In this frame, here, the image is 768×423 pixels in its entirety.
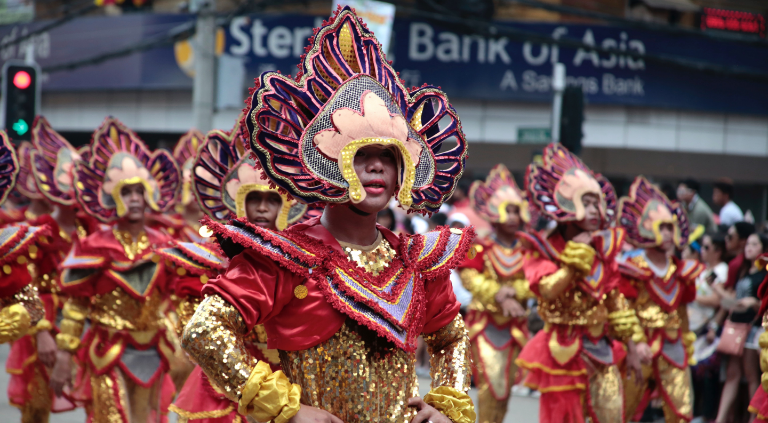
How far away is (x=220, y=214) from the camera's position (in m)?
5.58

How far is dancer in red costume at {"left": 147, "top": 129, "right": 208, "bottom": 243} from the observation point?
7.36 m

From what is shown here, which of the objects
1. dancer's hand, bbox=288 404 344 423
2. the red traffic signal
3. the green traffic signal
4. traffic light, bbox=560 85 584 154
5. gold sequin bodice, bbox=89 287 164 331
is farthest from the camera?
traffic light, bbox=560 85 584 154

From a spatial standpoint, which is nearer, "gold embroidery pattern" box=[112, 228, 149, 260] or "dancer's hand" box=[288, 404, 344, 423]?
"dancer's hand" box=[288, 404, 344, 423]

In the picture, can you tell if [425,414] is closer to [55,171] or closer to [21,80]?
[55,171]

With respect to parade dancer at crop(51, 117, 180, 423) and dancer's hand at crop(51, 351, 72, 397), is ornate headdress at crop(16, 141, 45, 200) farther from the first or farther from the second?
dancer's hand at crop(51, 351, 72, 397)

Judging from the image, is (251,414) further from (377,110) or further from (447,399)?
(377,110)

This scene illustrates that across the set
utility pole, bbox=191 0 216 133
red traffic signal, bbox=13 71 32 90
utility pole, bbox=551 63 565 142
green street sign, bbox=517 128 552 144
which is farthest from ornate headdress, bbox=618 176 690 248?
utility pole, bbox=191 0 216 133

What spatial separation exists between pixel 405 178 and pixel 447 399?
76 cm

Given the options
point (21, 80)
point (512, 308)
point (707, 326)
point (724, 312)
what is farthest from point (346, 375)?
point (21, 80)

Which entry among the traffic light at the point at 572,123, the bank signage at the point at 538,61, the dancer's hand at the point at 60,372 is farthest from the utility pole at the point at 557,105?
the dancer's hand at the point at 60,372

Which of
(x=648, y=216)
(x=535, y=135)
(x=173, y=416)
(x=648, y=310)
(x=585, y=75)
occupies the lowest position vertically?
(x=173, y=416)

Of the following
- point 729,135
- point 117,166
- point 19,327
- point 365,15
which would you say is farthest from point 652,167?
point 19,327

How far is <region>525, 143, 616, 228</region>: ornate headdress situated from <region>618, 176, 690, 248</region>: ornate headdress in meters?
0.64

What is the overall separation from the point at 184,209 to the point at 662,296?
4582mm
